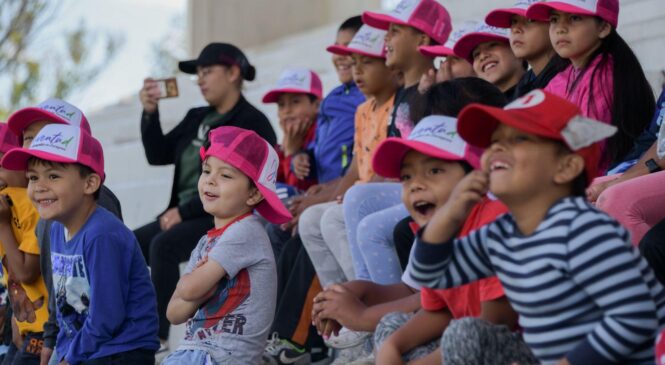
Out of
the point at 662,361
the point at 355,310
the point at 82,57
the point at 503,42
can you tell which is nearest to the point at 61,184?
the point at 355,310

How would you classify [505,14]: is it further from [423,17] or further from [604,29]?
[423,17]

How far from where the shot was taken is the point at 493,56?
4.96m

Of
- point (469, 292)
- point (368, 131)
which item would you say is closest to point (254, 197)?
point (469, 292)

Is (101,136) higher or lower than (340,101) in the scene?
lower

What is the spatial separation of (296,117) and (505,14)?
192 cm

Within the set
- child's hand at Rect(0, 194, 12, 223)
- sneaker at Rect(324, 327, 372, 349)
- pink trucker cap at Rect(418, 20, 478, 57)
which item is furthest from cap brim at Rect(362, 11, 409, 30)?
child's hand at Rect(0, 194, 12, 223)

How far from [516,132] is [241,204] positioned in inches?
61.0

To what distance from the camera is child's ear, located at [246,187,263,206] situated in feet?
13.7

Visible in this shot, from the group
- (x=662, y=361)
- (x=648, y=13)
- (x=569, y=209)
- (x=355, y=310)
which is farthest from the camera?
(x=648, y=13)

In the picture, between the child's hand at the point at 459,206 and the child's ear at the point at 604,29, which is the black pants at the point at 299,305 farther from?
the child's hand at the point at 459,206

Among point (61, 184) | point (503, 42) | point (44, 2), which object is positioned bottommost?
point (44, 2)

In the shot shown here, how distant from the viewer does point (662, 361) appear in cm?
259

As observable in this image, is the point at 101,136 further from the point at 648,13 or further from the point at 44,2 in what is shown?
the point at 44,2

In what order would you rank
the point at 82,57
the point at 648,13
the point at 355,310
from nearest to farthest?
the point at 355,310 < the point at 648,13 < the point at 82,57
